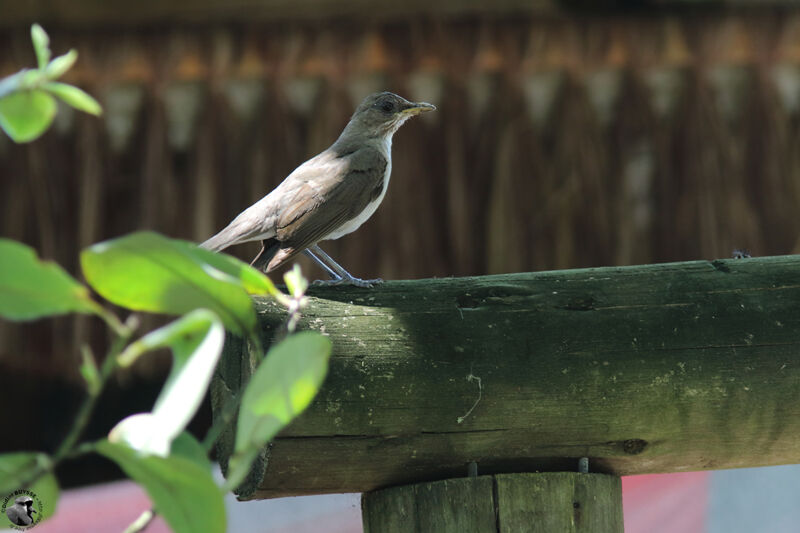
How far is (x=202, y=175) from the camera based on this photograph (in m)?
4.86

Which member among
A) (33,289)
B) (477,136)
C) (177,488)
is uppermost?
(477,136)

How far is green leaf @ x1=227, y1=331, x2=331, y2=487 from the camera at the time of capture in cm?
66

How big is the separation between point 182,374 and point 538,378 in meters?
1.22

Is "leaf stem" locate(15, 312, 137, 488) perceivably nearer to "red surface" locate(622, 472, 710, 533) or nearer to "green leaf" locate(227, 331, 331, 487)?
"green leaf" locate(227, 331, 331, 487)

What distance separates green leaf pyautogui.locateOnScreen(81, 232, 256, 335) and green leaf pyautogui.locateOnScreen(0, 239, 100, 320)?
22mm

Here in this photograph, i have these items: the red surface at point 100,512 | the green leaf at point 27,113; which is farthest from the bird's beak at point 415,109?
the green leaf at point 27,113

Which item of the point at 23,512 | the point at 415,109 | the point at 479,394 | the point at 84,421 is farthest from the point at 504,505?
the point at 415,109

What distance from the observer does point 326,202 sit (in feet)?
10.9

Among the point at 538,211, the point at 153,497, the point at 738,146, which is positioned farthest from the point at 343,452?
the point at 738,146

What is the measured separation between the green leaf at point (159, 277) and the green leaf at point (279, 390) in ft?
0.26

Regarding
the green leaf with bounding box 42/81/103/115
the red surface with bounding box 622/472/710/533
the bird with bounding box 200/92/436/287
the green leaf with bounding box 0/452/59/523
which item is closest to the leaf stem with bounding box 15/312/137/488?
the green leaf with bounding box 0/452/59/523

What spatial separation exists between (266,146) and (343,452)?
3243 mm

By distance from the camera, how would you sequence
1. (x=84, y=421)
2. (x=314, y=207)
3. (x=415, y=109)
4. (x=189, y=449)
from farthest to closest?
1. (x=415, y=109)
2. (x=314, y=207)
3. (x=189, y=449)
4. (x=84, y=421)

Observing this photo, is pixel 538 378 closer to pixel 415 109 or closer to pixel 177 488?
pixel 177 488
